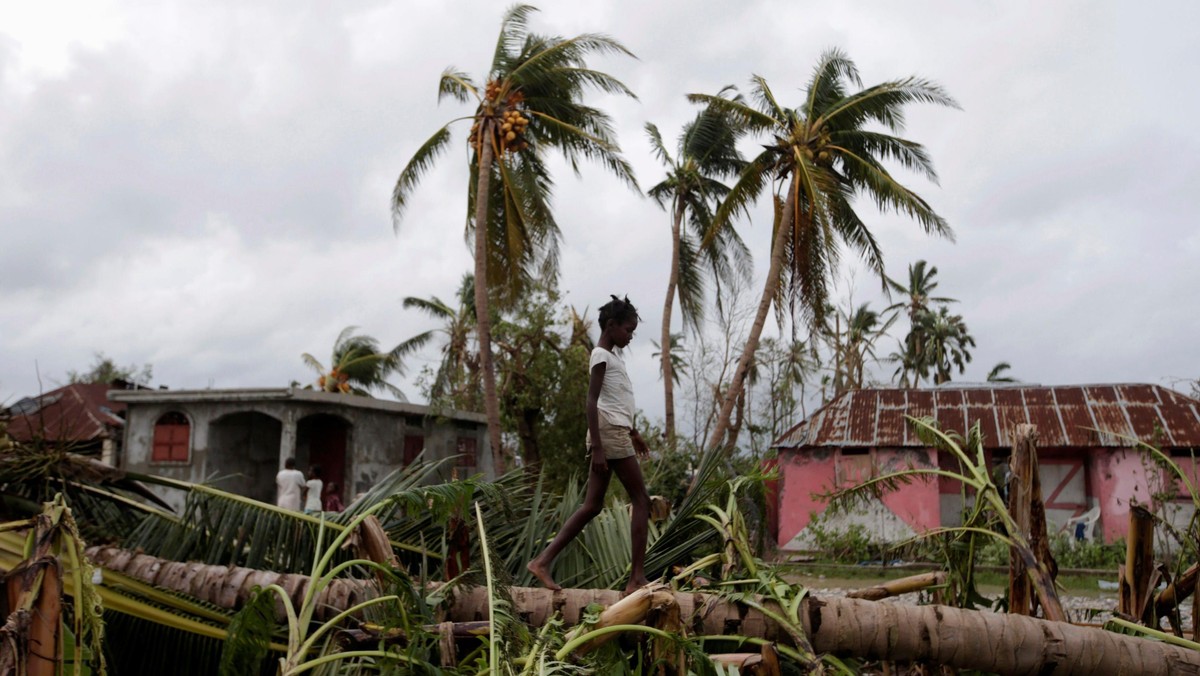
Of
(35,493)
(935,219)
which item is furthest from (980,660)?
(935,219)

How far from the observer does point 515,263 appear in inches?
653

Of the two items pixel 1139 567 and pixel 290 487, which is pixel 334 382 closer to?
pixel 290 487

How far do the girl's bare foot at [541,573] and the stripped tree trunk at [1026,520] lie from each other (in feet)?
5.29

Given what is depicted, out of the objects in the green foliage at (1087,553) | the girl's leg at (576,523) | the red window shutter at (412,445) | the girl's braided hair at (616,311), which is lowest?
the green foliage at (1087,553)

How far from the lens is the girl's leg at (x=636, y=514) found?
3.42 meters

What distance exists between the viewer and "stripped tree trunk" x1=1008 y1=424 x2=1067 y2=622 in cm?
319

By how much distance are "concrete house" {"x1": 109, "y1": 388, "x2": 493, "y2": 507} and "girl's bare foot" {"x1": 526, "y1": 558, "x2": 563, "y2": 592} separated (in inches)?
556

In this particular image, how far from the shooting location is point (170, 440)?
17594 mm

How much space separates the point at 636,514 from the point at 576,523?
9.6 inches

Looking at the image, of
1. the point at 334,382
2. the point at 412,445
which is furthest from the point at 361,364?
the point at 412,445

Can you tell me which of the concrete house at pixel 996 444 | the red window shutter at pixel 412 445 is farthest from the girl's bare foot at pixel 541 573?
the red window shutter at pixel 412 445

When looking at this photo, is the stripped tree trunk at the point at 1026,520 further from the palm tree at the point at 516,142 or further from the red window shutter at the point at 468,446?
the red window shutter at the point at 468,446

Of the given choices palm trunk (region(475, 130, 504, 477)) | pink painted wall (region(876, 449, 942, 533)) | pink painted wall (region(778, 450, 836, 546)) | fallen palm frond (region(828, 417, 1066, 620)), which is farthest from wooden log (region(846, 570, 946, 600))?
pink painted wall (region(778, 450, 836, 546))

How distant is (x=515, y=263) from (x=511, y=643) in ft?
47.2
